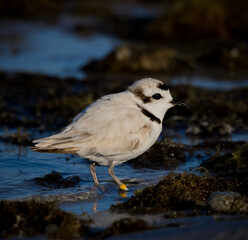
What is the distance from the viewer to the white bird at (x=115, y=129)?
18.6ft

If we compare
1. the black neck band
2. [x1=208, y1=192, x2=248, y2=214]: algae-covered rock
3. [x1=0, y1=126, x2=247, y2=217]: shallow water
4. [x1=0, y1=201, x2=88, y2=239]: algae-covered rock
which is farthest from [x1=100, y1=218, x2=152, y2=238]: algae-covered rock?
the black neck band

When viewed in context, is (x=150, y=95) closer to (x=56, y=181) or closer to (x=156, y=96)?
(x=156, y=96)

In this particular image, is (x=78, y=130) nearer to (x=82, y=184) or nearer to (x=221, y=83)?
(x=82, y=184)

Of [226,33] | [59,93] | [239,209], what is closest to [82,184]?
[239,209]

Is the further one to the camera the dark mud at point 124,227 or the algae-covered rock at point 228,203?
the algae-covered rock at point 228,203

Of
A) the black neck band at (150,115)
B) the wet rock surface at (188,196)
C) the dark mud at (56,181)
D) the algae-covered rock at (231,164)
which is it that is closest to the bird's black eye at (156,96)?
the black neck band at (150,115)

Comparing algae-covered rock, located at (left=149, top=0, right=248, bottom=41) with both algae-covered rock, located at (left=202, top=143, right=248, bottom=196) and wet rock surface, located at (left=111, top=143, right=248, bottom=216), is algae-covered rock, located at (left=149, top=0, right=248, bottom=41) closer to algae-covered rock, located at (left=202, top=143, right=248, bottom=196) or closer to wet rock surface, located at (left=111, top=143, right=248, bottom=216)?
algae-covered rock, located at (left=202, top=143, right=248, bottom=196)

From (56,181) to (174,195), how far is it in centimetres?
177

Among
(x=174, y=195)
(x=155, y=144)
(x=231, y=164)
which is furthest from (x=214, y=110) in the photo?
(x=174, y=195)

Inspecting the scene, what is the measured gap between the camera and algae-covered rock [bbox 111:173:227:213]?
17.0 ft

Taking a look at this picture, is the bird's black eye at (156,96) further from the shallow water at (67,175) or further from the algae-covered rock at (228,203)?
the algae-covered rock at (228,203)

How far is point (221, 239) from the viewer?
4.11 meters

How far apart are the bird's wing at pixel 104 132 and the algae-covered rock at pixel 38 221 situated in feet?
2.93

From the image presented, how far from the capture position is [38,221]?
4.70 meters
